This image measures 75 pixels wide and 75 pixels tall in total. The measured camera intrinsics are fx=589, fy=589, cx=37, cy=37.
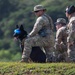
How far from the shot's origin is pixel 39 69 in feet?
47.2

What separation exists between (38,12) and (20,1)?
8936 cm

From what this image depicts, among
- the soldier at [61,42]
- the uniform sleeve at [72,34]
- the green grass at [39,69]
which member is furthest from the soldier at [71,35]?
the green grass at [39,69]

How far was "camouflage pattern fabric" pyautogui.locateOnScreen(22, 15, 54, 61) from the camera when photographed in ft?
51.3

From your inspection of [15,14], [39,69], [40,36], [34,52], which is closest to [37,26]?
[40,36]

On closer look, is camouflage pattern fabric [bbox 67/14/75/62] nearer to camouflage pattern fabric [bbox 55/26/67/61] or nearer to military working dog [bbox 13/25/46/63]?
camouflage pattern fabric [bbox 55/26/67/61]

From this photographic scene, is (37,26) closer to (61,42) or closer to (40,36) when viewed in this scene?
(40,36)

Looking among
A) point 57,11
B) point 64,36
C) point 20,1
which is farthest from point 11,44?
point 64,36

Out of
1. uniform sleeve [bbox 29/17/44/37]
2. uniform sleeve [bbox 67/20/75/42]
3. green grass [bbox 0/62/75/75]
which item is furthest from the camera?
uniform sleeve [bbox 29/17/44/37]

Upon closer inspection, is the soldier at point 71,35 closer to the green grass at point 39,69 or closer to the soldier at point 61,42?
the soldier at point 61,42

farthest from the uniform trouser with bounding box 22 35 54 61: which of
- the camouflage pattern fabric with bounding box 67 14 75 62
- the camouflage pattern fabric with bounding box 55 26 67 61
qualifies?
the camouflage pattern fabric with bounding box 67 14 75 62

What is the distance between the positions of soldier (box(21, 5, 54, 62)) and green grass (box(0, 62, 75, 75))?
85 cm

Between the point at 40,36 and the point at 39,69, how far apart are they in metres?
1.64

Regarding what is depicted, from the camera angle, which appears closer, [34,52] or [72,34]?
[72,34]

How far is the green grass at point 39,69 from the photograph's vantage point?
1418 cm
